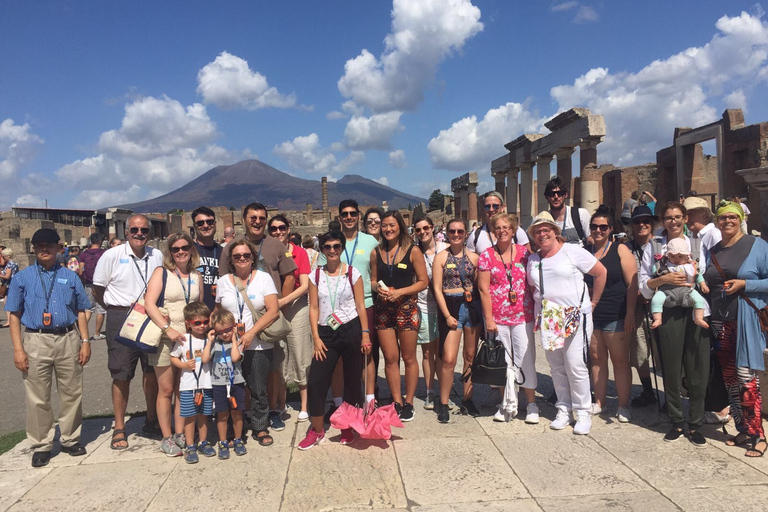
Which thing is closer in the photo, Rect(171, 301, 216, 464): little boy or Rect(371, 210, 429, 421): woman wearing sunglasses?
Rect(171, 301, 216, 464): little boy

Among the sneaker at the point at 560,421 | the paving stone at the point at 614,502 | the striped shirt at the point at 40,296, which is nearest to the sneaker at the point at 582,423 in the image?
the sneaker at the point at 560,421

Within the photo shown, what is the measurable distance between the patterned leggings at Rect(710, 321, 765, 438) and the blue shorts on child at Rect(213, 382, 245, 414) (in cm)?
400

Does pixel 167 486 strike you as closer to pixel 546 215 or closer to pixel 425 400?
pixel 425 400

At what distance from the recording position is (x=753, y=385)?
13.3 feet

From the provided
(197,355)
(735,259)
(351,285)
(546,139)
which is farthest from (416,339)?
(546,139)

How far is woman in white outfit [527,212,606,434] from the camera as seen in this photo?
4473 millimetres

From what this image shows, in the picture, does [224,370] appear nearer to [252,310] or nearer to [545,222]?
[252,310]

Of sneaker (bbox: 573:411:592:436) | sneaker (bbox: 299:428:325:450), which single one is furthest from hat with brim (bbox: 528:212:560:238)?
sneaker (bbox: 299:428:325:450)

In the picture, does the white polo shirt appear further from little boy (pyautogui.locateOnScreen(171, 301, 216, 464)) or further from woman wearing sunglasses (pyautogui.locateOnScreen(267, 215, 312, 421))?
woman wearing sunglasses (pyautogui.locateOnScreen(267, 215, 312, 421))

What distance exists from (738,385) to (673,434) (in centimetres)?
64

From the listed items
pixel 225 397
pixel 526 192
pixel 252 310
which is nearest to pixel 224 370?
pixel 225 397

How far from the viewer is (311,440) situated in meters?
4.36

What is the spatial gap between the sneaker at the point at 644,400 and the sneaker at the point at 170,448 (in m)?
4.30

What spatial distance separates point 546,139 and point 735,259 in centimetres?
1408
